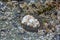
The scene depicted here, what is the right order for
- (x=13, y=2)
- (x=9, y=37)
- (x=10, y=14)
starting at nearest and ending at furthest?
(x=9, y=37), (x=10, y=14), (x=13, y=2)

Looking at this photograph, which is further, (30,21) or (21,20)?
(21,20)

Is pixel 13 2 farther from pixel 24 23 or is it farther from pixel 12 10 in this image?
pixel 24 23

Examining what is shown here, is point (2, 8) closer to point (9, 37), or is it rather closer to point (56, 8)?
point (9, 37)

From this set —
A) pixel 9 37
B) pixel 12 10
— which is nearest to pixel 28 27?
pixel 9 37

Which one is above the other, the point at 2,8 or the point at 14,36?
the point at 2,8

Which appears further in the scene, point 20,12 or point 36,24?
point 20,12

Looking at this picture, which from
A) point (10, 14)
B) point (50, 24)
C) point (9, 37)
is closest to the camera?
point (9, 37)
